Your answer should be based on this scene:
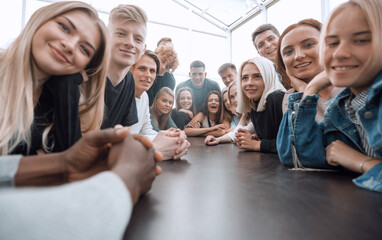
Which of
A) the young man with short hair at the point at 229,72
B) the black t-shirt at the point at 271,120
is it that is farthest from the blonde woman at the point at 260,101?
the young man with short hair at the point at 229,72

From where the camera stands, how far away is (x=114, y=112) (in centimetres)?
106

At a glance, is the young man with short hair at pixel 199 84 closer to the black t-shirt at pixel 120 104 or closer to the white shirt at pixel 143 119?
the white shirt at pixel 143 119

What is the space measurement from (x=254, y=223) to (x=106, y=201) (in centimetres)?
22

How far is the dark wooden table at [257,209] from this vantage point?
0.96 ft

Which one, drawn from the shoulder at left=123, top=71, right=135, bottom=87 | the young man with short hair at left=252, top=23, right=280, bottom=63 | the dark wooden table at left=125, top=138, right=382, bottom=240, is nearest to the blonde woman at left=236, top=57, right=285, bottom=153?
the dark wooden table at left=125, top=138, right=382, bottom=240

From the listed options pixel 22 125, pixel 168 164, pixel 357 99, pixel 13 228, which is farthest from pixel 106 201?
pixel 357 99

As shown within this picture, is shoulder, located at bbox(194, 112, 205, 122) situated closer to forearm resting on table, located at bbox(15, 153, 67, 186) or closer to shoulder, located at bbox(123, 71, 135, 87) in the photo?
shoulder, located at bbox(123, 71, 135, 87)

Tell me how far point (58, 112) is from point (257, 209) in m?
0.61

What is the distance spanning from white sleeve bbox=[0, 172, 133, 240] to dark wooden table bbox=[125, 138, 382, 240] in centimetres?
7

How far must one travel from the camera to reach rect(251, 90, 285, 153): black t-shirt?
3.54ft

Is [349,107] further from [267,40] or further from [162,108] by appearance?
[162,108]

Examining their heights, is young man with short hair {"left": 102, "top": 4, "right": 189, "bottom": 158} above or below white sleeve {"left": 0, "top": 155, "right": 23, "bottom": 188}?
above

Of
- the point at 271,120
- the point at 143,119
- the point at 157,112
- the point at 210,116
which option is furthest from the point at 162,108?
the point at 271,120

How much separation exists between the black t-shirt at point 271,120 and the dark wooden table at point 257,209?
478mm
